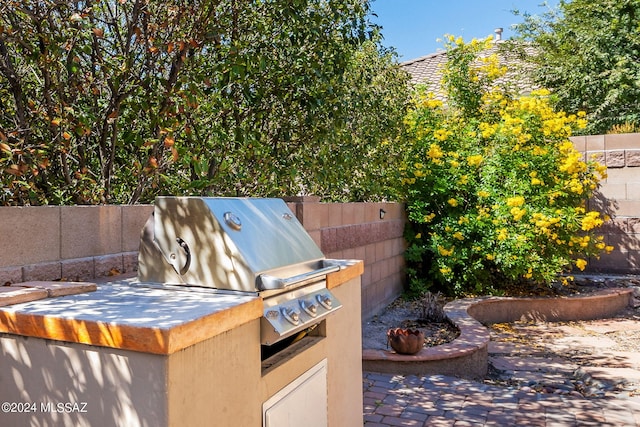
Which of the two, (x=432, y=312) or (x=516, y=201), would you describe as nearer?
(x=432, y=312)

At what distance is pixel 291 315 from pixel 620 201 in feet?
26.7

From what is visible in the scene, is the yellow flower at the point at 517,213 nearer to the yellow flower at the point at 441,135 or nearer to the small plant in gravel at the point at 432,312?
the yellow flower at the point at 441,135

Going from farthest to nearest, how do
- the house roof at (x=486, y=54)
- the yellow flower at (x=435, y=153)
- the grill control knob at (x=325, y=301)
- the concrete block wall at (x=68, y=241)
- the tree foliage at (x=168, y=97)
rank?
the house roof at (x=486, y=54)
the yellow flower at (x=435, y=153)
the tree foliage at (x=168, y=97)
the grill control knob at (x=325, y=301)
the concrete block wall at (x=68, y=241)

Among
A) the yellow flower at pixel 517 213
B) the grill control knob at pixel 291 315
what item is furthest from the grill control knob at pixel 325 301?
the yellow flower at pixel 517 213

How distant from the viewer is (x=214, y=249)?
191cm

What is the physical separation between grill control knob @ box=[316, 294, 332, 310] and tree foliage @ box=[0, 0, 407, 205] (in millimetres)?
1095

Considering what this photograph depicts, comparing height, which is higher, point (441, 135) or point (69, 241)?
point (441, 135)

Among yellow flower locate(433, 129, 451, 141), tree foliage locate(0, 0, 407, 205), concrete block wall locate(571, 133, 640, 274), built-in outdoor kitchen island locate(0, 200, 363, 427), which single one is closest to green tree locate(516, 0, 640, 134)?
concrete block wall locate(571, 133, 640, 274)

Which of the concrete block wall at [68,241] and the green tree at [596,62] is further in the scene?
the green tree at [596,62]

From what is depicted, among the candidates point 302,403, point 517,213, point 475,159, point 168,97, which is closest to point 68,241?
point 168,97

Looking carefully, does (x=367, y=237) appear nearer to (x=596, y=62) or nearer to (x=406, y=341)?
(x=406, y=341)

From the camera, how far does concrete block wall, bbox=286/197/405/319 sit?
168 inches

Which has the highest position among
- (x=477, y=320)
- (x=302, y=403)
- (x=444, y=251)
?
(x=444, y=251)

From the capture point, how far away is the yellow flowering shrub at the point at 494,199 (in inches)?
262
